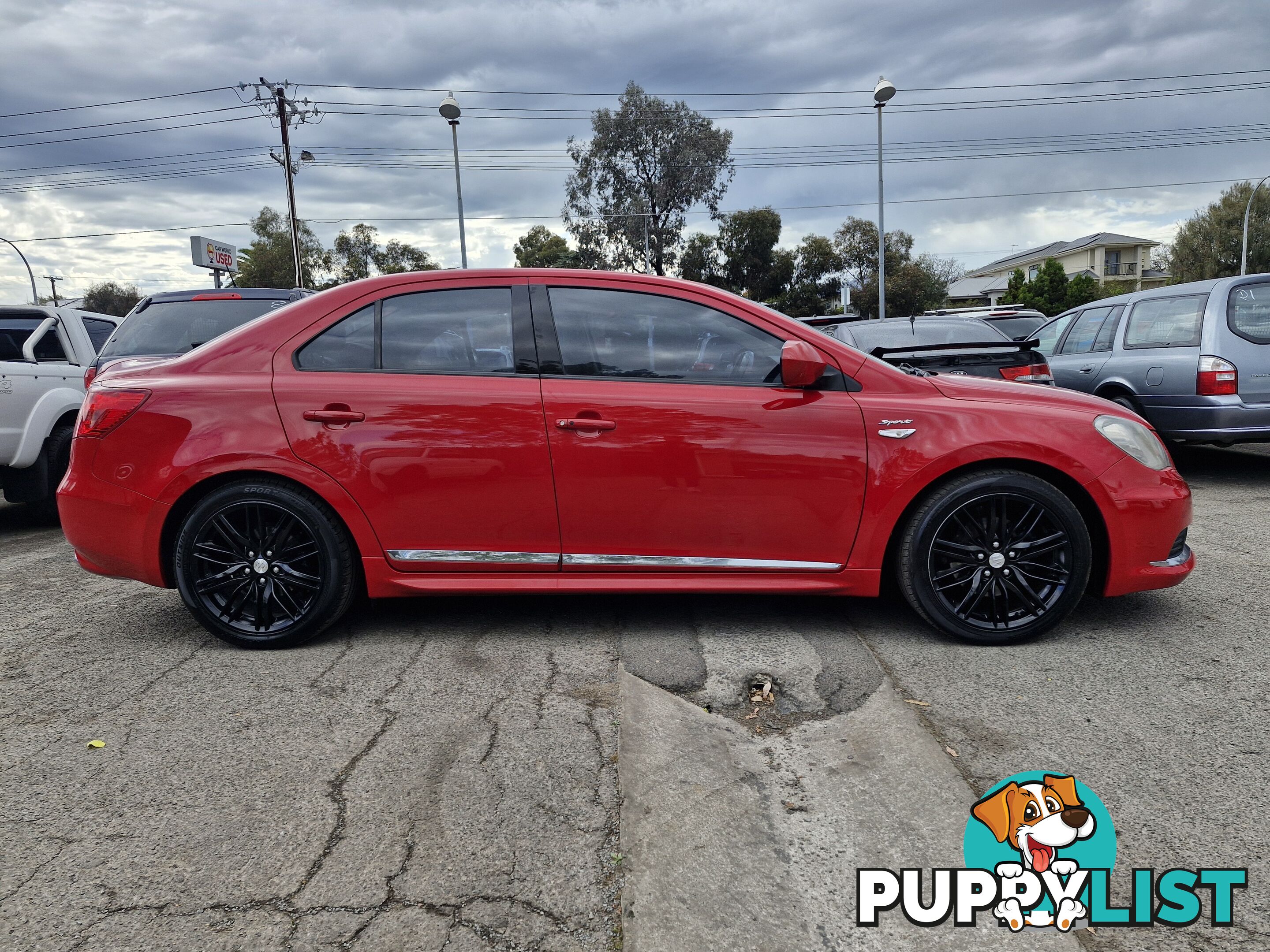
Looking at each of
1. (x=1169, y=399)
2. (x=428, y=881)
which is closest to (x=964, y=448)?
(x=428, y=881)

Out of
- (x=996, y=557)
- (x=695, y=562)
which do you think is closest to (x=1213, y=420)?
(x=996, y=557)

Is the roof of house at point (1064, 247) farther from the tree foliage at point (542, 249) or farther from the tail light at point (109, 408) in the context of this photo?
the tail light at point (109, 408)

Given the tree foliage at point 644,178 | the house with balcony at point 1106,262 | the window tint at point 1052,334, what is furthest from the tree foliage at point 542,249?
the window tint at point 1052,334

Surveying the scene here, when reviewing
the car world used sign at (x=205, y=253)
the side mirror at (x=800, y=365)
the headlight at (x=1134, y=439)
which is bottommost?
the headlight at (x=1134, y=439)

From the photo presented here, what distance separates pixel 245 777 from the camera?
2496 mm

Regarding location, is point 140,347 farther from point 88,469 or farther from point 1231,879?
point 1231,879

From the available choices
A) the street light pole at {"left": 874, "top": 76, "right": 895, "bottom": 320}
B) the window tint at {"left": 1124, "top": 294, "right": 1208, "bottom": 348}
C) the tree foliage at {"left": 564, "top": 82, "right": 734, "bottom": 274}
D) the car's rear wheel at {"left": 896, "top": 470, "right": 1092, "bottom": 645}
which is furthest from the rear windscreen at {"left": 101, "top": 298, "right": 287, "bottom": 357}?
the tree foliage at {"left": 564, "top": 82, "right": 734, "bottom": 274}

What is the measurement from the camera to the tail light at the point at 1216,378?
252 inches

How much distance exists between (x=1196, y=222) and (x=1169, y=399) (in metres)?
54.5

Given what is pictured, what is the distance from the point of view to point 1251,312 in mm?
6449

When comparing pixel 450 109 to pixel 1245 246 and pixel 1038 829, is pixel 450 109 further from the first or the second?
pixel 1245 246

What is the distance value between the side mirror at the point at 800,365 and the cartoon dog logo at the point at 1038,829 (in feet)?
5.30

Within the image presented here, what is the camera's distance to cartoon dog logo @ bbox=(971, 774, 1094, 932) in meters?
1.90

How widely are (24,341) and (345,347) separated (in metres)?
5.10
